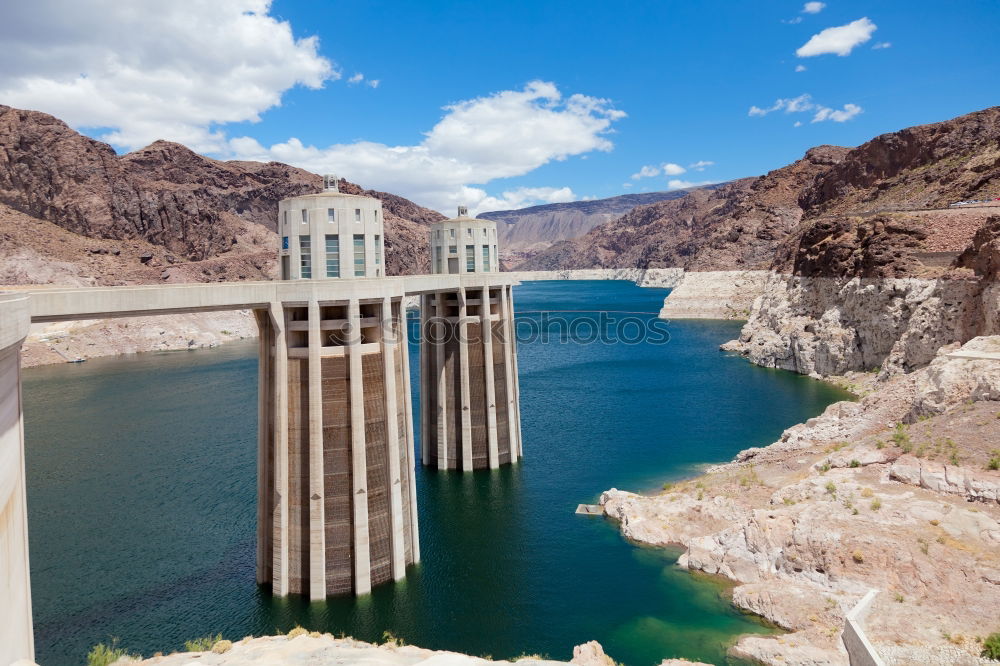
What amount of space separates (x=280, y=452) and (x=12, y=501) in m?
11.5

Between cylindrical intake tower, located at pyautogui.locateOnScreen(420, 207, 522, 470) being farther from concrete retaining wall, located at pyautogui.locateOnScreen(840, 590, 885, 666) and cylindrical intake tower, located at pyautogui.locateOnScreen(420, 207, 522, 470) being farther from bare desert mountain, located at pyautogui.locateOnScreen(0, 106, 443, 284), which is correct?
bare desert mountain, located at pyautogui.locateOnScreen(0, 106, 443, 284)

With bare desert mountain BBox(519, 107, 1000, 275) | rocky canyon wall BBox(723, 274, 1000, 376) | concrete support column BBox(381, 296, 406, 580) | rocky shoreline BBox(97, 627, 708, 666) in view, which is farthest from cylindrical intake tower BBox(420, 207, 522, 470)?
bare desert mountain BBox(519, 107, 1000, 275)

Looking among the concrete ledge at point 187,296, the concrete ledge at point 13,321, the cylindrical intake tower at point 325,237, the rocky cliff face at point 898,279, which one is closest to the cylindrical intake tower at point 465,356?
the concrete ledge at point 187,296

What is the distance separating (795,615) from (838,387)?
51.6 m

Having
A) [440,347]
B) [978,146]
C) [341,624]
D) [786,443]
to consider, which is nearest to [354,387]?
[341,624]

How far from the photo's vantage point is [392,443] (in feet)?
90.0

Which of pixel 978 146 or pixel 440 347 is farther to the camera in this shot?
pixel 978 146

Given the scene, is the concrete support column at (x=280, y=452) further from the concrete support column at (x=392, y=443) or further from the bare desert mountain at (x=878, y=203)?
the bare desert mountain at (x=878, y=203)

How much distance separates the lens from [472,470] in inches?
1656

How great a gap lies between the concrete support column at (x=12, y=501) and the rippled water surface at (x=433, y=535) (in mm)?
9932

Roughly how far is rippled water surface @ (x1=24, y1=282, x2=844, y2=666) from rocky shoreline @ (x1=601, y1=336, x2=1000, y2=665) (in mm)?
1892

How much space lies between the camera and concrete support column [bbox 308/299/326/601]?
83.3 feet

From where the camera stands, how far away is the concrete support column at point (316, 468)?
25391 millimetres

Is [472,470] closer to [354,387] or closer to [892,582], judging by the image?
[354,387]
